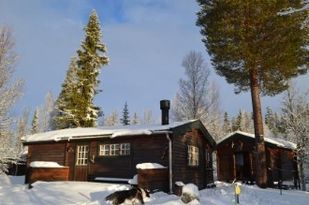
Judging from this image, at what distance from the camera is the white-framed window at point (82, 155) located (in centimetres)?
1936

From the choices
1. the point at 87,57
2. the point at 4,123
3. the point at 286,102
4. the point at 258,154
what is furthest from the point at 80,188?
the point at 286,102

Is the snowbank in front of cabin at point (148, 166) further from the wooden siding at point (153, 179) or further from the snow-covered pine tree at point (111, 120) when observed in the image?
the snow-covered pine tree at point (111, 120)

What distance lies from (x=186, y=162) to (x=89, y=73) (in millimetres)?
16438

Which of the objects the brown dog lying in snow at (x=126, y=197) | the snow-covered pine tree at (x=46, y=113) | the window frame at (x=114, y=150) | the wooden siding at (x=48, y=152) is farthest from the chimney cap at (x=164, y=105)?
the snow-covered pine tree at (x=46, y=113)

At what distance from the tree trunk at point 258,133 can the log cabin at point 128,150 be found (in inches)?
132

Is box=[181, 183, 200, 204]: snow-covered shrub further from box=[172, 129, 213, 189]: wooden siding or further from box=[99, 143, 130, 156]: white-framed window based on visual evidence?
box=[99, 143, 130, 156]: white-framed window

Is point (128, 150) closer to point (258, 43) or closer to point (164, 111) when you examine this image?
point (164, 111)

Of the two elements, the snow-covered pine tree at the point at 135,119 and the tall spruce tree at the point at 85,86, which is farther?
the snow-covered pine tree at the point at 135,119

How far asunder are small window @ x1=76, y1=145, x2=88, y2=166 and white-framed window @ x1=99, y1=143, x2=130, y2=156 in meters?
1.12

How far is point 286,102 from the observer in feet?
98.1

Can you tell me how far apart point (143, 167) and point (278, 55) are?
10.3 metres

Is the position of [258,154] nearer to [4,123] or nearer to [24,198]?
[24,198]

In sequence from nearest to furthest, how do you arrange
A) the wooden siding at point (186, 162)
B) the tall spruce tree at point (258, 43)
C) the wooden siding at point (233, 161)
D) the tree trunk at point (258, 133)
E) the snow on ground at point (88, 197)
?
1. the snow on ground at point (88, 197)
2. the wooden siding at point (186, 162)
3. the tall spruce tree at point (258, 43)
4. the tree trunk at point (258, 133)
5. the wooden siding at point (233, 161)

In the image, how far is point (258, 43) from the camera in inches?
766
